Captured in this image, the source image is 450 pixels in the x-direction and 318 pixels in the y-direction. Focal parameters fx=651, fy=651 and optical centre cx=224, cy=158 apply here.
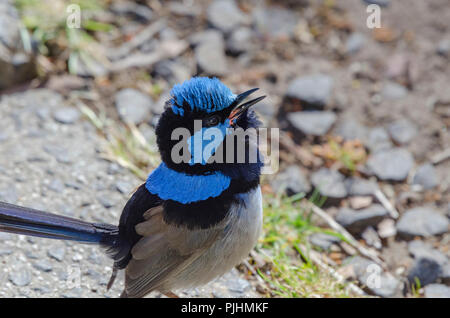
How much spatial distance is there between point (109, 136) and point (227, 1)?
229 cm

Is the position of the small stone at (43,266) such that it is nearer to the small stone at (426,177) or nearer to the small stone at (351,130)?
the small stone at (351,130)

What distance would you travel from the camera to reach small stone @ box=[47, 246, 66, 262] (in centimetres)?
461

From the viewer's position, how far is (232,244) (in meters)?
4.04

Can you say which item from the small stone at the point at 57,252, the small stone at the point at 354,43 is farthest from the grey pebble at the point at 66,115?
the small stone at the point at 354,43

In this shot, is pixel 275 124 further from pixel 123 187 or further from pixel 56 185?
→ pixel 56 185

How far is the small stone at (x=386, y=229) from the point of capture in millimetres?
5109

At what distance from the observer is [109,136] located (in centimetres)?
567

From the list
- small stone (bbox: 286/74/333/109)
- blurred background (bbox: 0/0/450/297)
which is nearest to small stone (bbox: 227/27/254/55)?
blurred background (bbox: 0/0/450/297)

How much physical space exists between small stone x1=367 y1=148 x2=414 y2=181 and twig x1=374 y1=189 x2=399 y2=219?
0.62 feet

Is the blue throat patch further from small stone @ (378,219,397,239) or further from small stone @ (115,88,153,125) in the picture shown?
small stone @ (115,88,153,125)

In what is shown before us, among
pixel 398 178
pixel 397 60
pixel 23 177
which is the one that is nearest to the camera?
pixel 23 177

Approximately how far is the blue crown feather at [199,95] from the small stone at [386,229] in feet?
6.50
